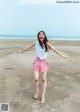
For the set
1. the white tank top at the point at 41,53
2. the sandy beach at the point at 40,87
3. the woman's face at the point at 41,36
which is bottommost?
the sandy beach at the point at 40,87

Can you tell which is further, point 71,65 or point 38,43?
point 71,65

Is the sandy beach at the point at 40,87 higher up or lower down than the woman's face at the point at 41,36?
lower down

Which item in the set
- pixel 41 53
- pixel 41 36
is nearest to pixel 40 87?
pixel 41 53

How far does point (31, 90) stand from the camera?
29.6ft

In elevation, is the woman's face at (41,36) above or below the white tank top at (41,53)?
above

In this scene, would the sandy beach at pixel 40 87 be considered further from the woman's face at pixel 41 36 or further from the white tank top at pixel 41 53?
the woman's face at pixel 41 36

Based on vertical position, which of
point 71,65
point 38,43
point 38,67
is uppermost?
point 38,43

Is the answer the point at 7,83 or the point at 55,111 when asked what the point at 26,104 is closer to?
the point at 55,111

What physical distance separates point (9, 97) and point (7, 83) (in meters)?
1.23

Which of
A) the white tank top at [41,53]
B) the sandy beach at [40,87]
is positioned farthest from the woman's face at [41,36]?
→ the sandy beach at [40,87]

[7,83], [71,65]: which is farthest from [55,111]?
[71,65]

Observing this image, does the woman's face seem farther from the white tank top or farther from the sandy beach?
the sandy beach

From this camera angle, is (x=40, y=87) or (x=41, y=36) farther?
(x=40, y=87)

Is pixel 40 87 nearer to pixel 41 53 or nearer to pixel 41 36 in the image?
pixel 41 53
